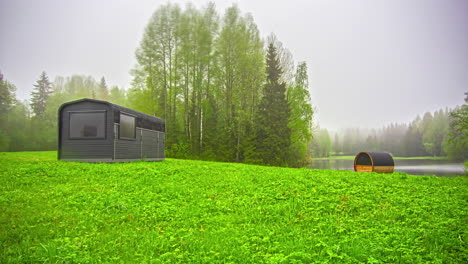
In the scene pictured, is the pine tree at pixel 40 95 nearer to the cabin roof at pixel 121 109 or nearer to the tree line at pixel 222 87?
the tree line at pixel 222 87

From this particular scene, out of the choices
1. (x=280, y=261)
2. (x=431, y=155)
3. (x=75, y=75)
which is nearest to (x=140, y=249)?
(x=280, y=261)

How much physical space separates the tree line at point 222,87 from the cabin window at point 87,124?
12.6m

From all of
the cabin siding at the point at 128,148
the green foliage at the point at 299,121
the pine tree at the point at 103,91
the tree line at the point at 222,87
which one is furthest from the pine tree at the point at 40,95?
the green foliage at the point at 299,121

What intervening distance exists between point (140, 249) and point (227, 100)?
2512cm

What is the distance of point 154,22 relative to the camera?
1154 inches

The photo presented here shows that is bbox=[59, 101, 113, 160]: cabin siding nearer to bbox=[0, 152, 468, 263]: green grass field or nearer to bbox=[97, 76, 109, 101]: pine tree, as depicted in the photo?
bbox=[0, 152, 468, 263]: green grass field

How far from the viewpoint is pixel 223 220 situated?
6688 millimetres

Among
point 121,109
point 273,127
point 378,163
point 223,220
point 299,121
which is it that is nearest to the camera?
point 223,220

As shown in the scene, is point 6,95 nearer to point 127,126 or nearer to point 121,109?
point 127,126

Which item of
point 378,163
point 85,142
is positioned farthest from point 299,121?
point 85,142

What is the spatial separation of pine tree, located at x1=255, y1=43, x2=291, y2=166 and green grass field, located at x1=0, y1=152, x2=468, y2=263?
50.3 ft

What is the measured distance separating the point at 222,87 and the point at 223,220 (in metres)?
25.0

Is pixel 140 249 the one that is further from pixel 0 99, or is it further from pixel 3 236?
pixel 0 99

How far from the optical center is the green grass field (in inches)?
183
